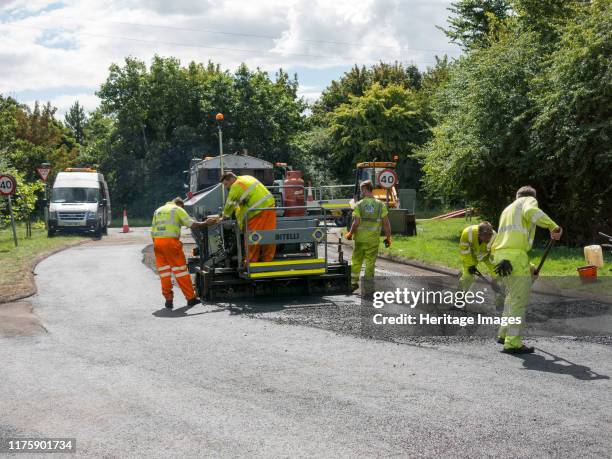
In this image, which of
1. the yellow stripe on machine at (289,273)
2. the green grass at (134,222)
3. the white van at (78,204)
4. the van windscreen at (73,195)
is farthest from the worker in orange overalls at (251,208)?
the green grass at (134,222)

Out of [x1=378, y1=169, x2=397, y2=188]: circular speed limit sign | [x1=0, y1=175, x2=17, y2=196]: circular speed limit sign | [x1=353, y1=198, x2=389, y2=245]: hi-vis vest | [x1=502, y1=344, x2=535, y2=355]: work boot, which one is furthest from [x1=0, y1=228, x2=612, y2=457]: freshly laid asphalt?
[x1=0, y1=175, x2=17, y2=196]: circular speed limit sign

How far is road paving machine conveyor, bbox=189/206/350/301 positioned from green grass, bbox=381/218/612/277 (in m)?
3.43

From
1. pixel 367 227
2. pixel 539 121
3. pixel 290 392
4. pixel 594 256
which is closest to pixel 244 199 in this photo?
pixel 367 227

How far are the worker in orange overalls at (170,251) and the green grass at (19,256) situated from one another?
2693mm

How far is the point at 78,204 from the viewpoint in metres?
27.0

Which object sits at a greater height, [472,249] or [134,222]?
[472,249]

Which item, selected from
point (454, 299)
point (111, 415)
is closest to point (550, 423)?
point (111, 415)

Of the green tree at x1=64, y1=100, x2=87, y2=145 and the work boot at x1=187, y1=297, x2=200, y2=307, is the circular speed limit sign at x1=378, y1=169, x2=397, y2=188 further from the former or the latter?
the green tree at x1=64, y1=100, x2=87, y2=145

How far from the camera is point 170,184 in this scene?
41.1 meters

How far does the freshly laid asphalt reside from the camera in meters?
5.22

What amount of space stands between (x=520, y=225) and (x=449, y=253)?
29.8 feet

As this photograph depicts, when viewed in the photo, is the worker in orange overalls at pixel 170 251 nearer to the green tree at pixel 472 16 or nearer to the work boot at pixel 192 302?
the work boot at pixel 192 302

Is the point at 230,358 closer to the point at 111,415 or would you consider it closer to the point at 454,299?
the point at 111,415

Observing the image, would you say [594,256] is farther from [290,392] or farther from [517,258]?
[290,392]
